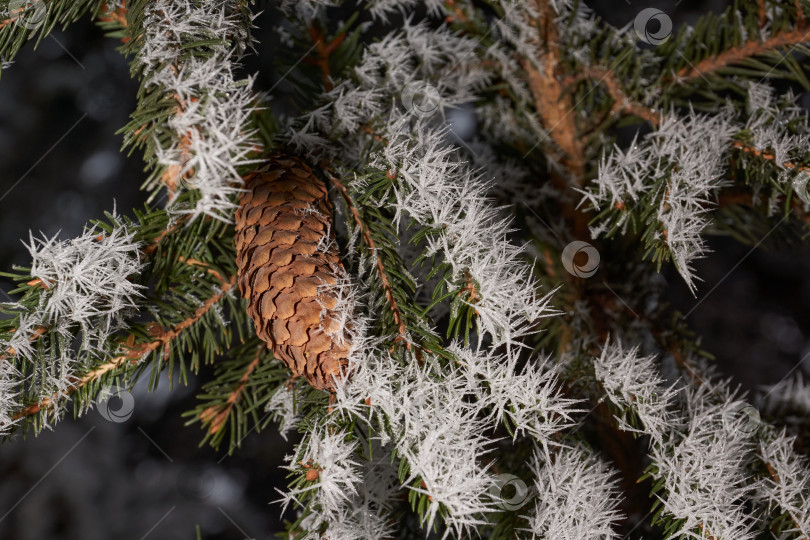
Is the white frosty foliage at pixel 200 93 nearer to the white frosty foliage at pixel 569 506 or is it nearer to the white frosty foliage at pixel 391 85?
the white frosty foliage at pixel 391 85

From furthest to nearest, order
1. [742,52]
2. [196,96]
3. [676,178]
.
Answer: [742,52]
[676,178]
[196,96]

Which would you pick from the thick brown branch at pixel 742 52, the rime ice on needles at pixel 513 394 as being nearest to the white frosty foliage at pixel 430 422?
the rime ice on needles at pixel 513 394

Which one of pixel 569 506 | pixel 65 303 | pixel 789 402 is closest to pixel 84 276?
pixel 65 303

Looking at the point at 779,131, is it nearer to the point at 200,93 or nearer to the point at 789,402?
the point at 789,402

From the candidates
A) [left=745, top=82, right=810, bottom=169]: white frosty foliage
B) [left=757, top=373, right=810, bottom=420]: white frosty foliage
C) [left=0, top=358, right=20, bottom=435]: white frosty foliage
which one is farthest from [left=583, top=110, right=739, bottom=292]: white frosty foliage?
[left=0, top=358, right=20, bottom=435]: white frosty foliage

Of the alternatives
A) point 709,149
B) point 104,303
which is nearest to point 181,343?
point 104,303

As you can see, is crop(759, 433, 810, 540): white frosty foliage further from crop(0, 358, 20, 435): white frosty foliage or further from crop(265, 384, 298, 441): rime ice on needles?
crop(0, 358, 20, 435): white frosty foliage

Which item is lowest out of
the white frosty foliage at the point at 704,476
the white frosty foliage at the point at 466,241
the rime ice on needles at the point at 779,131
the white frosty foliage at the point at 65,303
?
the white frosty foliage at the point at 704,476
